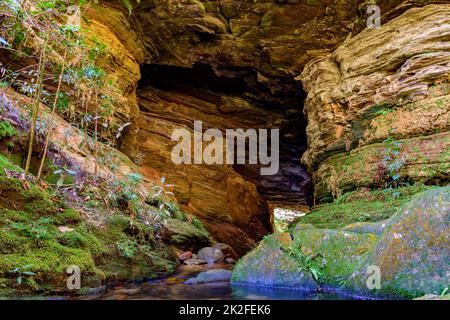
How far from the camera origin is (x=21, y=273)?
3.00 meters

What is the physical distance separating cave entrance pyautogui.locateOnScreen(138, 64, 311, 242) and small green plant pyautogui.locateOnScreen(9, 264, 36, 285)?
10530 millimetres

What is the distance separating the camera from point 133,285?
3.88 metres

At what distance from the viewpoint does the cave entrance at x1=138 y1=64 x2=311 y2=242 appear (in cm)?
1266

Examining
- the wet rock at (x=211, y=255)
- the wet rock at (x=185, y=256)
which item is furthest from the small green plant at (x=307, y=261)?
the wet rock at (x=211, y=255)

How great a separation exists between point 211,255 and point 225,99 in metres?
7.86

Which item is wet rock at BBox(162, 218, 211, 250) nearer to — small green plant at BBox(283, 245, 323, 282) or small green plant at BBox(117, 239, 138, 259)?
small green plant at BBox(117, 239, 138, 259)

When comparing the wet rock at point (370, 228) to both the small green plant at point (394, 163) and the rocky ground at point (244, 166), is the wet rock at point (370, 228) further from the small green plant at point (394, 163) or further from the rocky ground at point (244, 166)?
the small green plant at point (394, 163)

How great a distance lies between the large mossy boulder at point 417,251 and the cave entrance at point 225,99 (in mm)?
9477

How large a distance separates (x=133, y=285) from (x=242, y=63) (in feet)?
32.3

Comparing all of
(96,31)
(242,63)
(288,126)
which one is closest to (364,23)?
(242,63)

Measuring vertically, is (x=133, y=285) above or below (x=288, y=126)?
below

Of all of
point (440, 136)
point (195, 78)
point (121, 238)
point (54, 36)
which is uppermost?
point (195, 78)
